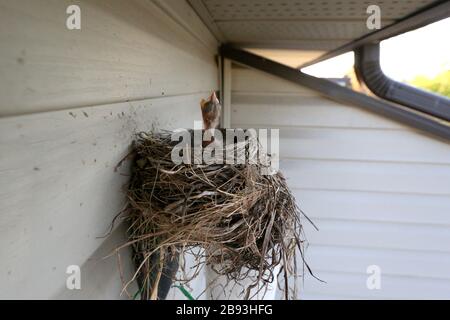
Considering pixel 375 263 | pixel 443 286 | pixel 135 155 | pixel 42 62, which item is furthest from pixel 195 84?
pixel 443 286

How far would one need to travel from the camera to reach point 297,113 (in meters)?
1.62

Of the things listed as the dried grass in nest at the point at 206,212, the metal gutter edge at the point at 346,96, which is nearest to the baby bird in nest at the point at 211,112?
the dried grass in nest at the point at 206,212

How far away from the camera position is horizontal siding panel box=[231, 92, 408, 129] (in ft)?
5.17

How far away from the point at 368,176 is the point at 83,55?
1.53m

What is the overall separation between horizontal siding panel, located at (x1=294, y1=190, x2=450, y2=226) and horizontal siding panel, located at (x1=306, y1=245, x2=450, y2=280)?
18 centimetres

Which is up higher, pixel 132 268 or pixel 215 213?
pixel 215 213

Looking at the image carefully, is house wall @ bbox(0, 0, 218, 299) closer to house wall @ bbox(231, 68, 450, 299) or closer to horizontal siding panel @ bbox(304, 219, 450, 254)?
house wall @ bbox(231, 68, 450, 299)

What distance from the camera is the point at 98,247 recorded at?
49 cm

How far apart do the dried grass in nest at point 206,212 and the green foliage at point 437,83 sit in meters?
1.41

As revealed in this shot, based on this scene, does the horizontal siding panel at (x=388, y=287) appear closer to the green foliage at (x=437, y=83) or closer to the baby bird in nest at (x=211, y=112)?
the green foliage at (x=437, y=83)

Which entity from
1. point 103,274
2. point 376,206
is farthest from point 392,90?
point 103,274

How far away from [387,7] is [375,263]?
4.24 ft
